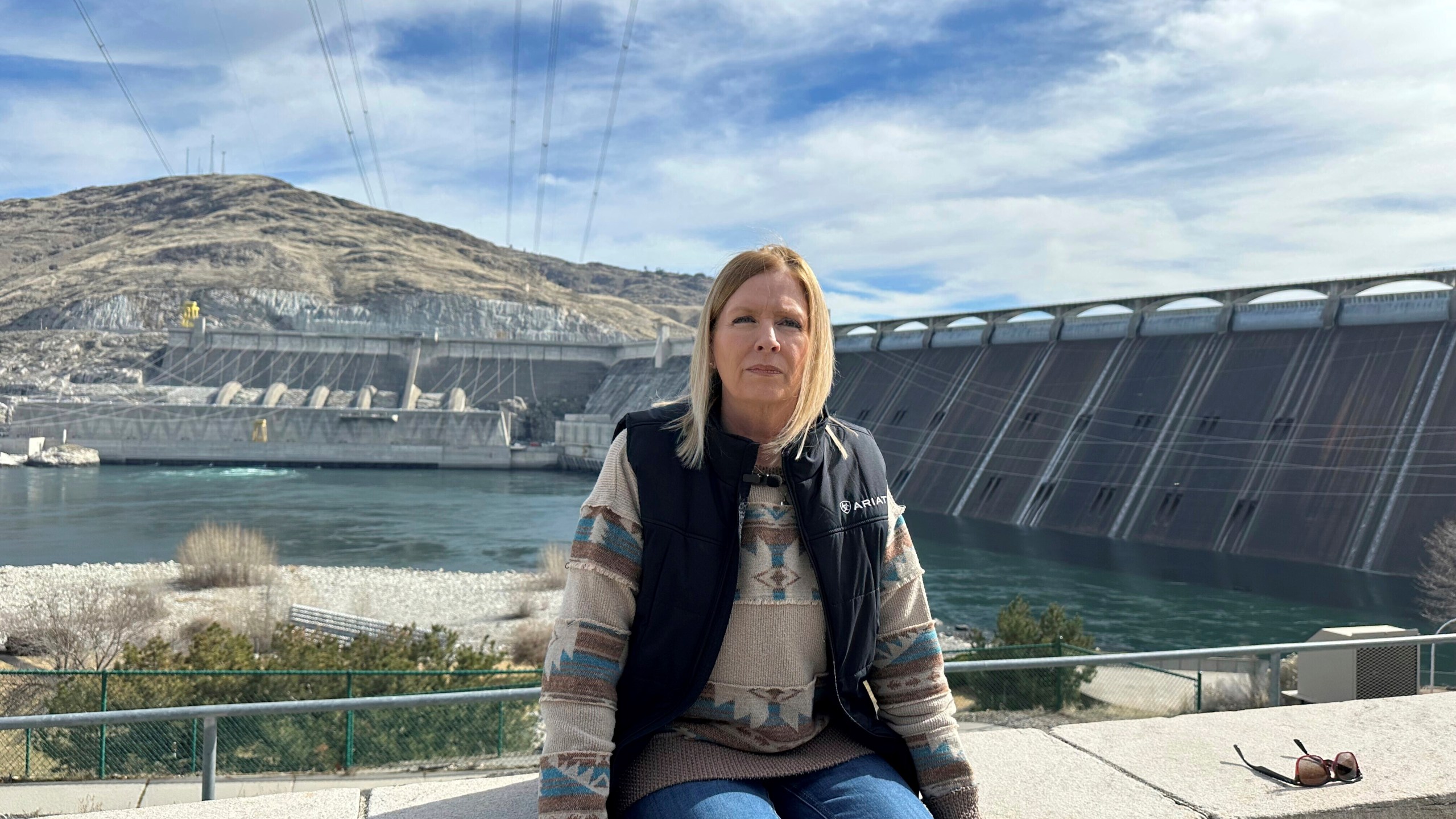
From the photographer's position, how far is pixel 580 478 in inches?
1874

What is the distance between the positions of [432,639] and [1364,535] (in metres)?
20.5

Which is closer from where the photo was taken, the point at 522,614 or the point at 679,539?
the point at 679,539

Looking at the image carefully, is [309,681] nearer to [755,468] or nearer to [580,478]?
[755,468]

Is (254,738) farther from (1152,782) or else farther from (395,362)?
(395,362)

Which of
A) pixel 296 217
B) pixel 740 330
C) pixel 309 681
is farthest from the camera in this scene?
pixel 296 217

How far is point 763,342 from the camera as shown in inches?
82.0

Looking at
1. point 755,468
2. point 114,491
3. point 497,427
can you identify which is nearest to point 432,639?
point 755,468

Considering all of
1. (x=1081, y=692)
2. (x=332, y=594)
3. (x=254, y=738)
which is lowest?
(x=332, y=594)

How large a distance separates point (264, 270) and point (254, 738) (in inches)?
3766

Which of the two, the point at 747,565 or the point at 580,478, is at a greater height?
the point at 747,565

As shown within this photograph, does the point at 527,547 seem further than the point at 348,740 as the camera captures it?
Yes

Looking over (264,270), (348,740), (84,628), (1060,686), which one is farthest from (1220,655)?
(264,270)

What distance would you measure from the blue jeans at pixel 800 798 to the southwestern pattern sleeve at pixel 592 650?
0.13m

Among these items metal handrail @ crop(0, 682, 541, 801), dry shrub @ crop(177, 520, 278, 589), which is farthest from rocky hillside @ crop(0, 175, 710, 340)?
metal handrail @ crop(0, 682, 541, 801)
